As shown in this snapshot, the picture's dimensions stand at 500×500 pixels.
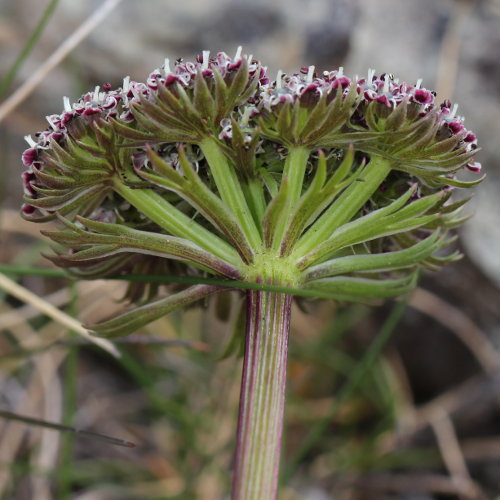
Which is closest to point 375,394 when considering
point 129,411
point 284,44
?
point 129,411

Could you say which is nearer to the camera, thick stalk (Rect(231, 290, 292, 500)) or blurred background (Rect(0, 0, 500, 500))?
thick stalk (Rect(231, 290, 292, 500))

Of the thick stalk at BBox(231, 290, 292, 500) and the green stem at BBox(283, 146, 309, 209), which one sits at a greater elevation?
the green stem at BBox(283, 146, 309, 209)

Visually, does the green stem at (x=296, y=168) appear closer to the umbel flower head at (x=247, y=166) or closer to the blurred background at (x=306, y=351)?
the umbel flower head at (x=247, y=166)

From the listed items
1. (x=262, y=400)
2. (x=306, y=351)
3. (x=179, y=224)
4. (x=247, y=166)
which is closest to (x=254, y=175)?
(x=247, y=166)

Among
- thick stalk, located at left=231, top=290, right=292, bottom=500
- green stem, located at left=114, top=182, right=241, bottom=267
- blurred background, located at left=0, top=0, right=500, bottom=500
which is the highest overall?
blurred background, located at left=0, top=0, right=500, bottom=500

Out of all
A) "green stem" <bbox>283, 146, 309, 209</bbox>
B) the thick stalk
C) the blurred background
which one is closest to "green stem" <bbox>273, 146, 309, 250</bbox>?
"green stem" <bbox>283, 146, 309, 209</bbox>

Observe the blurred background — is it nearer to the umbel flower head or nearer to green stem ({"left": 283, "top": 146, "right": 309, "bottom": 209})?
the umbel flower head

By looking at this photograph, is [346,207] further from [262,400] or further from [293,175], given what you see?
[262,400]

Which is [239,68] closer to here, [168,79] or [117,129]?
[168,79]
